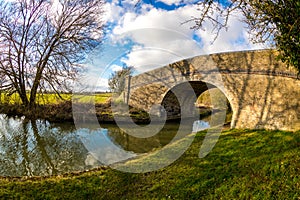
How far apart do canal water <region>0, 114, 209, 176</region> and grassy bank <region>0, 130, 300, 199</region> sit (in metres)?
1.38

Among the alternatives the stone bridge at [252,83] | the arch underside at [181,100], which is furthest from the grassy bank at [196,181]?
the arch underside at [181,100]

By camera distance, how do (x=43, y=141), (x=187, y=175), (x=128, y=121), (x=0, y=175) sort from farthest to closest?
(x=128, y=121)
(x=43, y=141)
(x=0, y=175)
(x=187, y=175)

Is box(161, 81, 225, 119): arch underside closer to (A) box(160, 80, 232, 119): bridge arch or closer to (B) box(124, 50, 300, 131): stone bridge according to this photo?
(A) box(160, 80, 232, 119): bridge arch

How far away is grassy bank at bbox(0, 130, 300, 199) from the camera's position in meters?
5.17

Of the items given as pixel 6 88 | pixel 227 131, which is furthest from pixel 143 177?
pixel 6 88

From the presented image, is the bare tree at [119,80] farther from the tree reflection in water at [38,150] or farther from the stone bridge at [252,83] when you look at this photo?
the tree reflection in water at [38,150]

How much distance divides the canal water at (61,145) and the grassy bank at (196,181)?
1376mm

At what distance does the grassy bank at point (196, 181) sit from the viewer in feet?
17.0

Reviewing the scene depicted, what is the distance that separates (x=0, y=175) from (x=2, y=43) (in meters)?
9.72

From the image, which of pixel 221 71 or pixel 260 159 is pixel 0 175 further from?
pixel 221 71

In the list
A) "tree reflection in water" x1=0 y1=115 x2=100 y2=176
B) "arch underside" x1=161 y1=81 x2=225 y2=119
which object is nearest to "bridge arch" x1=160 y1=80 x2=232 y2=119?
"arch underside" x1=161 y1=81 x2=225 y2=119

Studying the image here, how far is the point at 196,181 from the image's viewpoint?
581 cm

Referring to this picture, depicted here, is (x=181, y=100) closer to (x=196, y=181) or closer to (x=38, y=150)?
(x=38, y=150)

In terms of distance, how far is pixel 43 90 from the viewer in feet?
46.3
